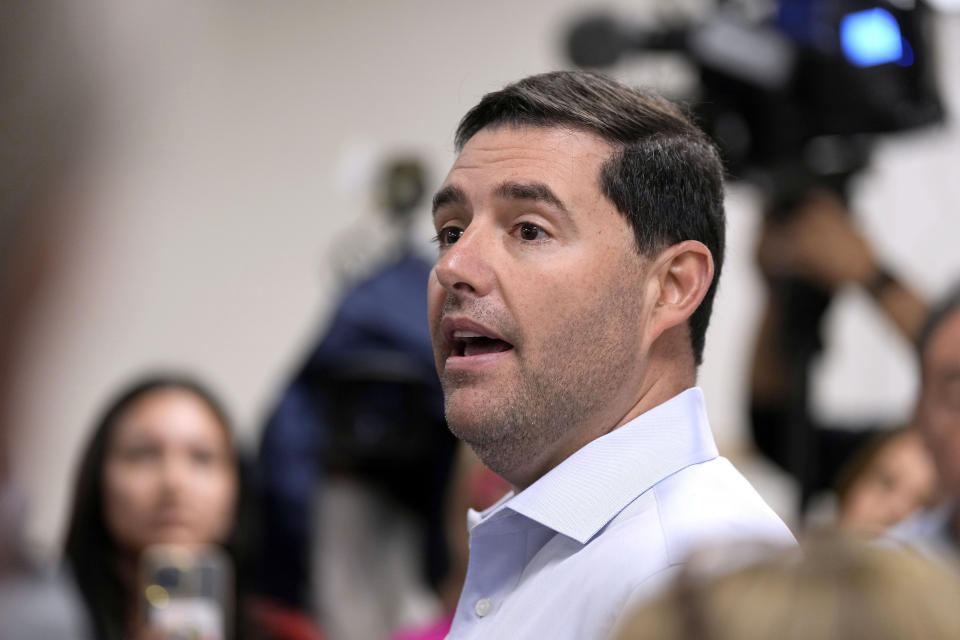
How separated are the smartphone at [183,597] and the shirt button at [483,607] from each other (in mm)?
765

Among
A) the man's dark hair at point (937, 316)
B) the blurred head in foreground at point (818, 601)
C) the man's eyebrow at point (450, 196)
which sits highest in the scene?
the man's eyebrow at point (450, 196)

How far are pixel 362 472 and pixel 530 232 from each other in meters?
1.99

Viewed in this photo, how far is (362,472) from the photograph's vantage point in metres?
3.16

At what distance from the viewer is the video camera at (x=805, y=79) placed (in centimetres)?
284

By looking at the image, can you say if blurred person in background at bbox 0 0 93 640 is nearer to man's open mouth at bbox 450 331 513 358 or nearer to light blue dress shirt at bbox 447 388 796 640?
light blue dress shirt at bbox 447 388 796 640

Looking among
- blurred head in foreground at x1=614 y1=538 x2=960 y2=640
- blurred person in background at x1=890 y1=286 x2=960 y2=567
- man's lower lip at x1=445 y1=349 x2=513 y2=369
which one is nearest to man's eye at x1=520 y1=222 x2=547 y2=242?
man's lower lip at x1=445 y1=349 x2=513 y2=369

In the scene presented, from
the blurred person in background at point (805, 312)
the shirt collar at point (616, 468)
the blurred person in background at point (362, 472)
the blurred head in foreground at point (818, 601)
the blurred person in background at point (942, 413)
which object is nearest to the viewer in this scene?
the blurred head in foreground at point (818, 601)

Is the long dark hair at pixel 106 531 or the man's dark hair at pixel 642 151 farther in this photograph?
the long dark hair at pixel 106 531

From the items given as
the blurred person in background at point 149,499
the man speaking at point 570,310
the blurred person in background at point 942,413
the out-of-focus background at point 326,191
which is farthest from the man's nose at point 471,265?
the out-of-focus background at point 326,191

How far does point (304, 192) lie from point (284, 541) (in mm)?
2174

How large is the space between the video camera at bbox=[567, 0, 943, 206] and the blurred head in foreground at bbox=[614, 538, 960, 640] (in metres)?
2.24

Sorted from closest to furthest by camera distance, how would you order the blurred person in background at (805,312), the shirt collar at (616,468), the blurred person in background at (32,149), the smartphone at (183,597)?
the blurred person in background at (32,149) < the shirt collar at (616,468) < the smartphone at (183,597) < the blurred person in background at (805,312)

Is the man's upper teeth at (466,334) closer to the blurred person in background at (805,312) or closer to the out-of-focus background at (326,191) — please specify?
the blurred person in background at (805,312)

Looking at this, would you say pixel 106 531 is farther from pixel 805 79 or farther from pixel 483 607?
pixel 805 79
